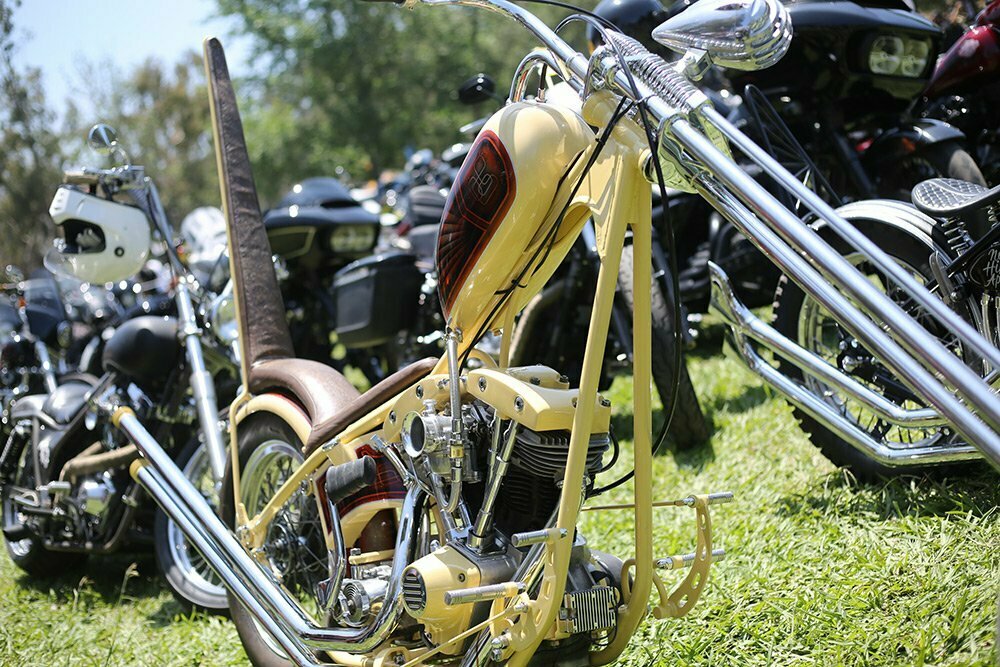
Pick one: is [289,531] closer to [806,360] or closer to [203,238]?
[806,360]

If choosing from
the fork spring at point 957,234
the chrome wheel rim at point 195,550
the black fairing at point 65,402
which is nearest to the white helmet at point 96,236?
the black fairing at point 65,402

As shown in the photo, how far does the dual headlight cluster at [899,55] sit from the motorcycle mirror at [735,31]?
2.33 metres

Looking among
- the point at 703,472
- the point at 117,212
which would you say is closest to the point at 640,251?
the point at 703,472

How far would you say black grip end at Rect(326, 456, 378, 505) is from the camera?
230 cm

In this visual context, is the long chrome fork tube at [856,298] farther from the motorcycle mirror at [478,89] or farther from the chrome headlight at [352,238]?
the chrome headlight at [352,238]

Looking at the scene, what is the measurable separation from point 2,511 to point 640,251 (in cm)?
394

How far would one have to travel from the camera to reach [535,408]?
1.89 meters

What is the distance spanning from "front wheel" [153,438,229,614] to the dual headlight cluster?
309 cm

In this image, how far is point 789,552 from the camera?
279cm

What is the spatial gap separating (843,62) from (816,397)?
1.74 meters

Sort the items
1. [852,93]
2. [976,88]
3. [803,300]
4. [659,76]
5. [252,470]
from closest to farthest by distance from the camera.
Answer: [659,76], [252,470], [803,300], [976,88], [852,93]

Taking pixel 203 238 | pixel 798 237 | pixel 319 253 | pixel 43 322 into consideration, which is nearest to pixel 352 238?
pixel 319 253

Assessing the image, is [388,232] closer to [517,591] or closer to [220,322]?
[220,322]

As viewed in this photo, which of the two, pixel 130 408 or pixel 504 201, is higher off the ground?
pixel 504 201
